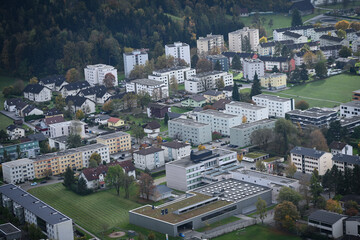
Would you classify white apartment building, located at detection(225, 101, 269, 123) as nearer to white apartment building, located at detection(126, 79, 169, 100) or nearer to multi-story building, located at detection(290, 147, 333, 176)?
white apartment building, located at detection(126, 79, 169, 100)

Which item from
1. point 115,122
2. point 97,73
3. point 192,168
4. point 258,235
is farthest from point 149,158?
point 97,73

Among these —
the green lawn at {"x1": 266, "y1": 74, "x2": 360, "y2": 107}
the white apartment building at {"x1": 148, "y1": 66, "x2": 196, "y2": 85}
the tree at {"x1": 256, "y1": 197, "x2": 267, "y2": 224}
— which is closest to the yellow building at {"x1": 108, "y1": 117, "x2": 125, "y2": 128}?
the white apartment building at {"x1": 148, "y1": 66, "x2": 196, "y2": 85}

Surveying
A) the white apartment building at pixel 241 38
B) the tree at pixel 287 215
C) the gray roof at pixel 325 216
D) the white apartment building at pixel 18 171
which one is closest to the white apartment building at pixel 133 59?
the white apartment building at pixel 241 38

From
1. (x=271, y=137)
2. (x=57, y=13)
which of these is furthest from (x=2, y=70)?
(x=271, y=137)

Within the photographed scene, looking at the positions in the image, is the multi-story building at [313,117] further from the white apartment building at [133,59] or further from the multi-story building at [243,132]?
the white apartment building at [133,59]

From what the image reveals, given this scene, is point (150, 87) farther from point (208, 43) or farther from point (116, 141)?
point (208, 43)

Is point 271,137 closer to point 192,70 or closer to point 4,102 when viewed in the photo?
point 192,70
